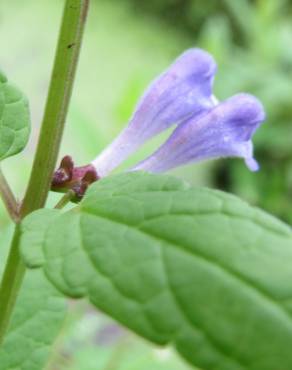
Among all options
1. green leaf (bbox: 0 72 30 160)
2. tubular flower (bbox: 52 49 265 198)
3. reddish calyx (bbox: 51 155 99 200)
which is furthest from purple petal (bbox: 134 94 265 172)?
green leaf (bbox: 0 72 30 160)

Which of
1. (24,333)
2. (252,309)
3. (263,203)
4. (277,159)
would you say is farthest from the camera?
(277,159)

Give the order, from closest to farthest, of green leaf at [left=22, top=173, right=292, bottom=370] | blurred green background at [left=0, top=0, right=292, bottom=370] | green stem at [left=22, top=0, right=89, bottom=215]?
green leaf at [left=22, top=173, right=292, bottom=370] < green stem at [left=22, top=0, right=89, bottom=215] < blurred green background at [left=0, top=0, right=292, bottom=370]

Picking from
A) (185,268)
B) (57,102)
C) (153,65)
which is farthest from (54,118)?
(153,65)

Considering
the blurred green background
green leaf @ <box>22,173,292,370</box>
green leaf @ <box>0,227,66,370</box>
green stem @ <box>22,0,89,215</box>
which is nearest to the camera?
green leaf @ <box>22,173,292,370</box>

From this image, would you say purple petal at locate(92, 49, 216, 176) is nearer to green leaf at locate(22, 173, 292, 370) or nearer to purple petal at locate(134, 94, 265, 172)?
purple petal at locate(134, 94, 265, 172)

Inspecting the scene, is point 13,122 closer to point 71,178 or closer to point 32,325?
point 71,178

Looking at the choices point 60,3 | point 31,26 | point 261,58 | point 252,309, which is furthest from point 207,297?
point 60,3

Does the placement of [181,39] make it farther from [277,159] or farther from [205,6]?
[277,159]
